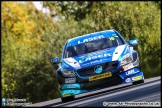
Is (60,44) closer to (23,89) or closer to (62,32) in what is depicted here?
(62,32)

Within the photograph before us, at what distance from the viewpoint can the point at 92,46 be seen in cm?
1470

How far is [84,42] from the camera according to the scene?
15219 mm

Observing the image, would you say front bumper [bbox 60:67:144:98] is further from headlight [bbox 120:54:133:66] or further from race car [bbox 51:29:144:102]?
headlight [bbox 120:54:133:66]

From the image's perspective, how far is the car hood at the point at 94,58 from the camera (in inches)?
522

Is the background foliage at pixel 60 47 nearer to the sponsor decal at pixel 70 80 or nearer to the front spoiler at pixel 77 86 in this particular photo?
the front spoiler at pixel 77 86

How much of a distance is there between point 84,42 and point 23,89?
Result: 906 inches

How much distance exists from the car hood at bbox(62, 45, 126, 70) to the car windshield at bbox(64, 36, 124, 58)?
0.47 m

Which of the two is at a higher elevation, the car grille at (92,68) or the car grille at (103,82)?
the car grille at (92,68)

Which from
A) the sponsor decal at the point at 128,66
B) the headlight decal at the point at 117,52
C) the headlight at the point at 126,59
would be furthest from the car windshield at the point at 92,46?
the sponsor decal at the point at 128,66

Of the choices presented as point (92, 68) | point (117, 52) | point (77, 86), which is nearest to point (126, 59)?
point (117, 52)

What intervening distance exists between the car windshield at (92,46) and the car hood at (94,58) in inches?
18.7

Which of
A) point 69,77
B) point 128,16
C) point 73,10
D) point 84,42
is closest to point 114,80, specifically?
point 69,77

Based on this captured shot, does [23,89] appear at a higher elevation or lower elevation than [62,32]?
lower

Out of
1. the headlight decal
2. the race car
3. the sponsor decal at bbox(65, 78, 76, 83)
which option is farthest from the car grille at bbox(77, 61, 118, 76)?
the sponsor decal at bbox(65, 78, 76, 83)
